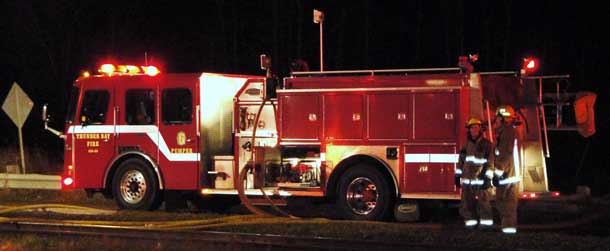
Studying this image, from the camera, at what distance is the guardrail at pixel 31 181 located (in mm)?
18297

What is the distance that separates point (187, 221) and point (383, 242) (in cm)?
337

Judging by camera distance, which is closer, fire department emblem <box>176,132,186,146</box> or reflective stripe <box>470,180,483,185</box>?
reflective stripe <box>470,180,483,185</box>

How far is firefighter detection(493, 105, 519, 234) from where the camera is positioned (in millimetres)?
10992

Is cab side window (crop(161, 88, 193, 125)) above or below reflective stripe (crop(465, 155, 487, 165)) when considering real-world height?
above

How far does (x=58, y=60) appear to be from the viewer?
38.4 m

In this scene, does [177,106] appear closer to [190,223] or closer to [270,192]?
[270,192]

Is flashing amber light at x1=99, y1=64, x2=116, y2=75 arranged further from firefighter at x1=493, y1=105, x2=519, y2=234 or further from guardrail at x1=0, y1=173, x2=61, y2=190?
firefighter at x1=493, y1=105, x2=519, y2=234

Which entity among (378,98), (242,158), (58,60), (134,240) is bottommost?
(134,240)

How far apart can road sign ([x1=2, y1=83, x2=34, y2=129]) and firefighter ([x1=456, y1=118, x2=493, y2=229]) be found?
40.1ft

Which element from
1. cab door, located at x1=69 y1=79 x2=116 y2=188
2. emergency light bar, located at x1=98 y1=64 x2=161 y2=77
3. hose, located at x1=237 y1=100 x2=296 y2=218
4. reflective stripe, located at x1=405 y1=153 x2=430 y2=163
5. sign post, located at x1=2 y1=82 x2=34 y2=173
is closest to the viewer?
reflective stripe, located at x1=405 y1=153 x2=430 y2=163

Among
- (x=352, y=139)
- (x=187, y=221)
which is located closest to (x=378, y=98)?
(x=352, y=139)

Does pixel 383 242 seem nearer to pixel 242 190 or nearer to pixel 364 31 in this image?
pixel 242 190

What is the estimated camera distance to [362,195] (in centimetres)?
1289

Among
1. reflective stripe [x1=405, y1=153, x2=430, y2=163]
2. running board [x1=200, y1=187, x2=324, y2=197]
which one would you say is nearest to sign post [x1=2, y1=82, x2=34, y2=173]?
running board [x1=200, y1=187, x2=324, y2=197]
